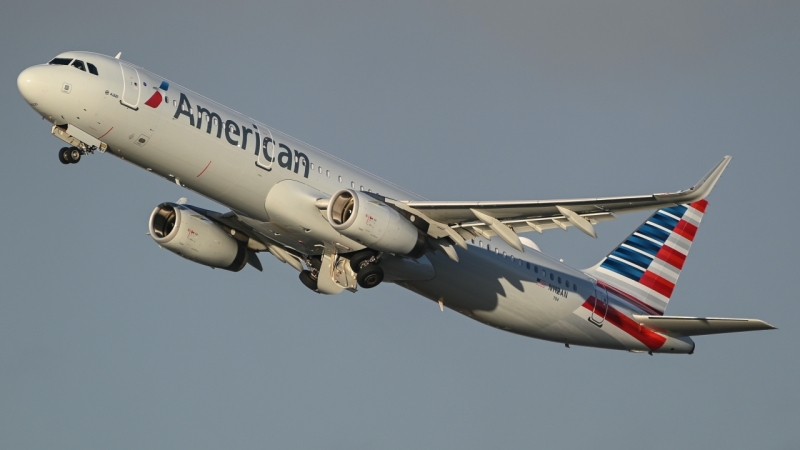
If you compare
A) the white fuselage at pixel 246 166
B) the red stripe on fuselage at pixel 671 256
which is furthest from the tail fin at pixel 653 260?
the white fuselage at pixel 246 166

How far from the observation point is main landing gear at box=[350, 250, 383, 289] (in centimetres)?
3956

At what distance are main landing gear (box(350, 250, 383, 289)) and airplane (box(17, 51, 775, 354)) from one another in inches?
1.9

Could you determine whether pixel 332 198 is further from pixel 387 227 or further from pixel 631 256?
pixel 631 256

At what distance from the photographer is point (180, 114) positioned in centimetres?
3600

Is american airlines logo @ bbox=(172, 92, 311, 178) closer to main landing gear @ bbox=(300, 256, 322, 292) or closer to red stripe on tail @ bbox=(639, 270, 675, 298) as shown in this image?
main landing gear @ bbox=(300, 256, 322, 292)

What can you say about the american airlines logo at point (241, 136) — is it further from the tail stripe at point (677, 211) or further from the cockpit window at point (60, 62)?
the tail stripe at point (677, 211)

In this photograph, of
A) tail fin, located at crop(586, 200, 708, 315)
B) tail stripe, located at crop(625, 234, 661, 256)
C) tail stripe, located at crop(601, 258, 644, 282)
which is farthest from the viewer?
tail stripe, located at crop(625, 234, 661, 256)

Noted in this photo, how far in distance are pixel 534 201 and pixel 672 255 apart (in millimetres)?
18303

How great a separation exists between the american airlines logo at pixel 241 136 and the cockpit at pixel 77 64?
208 cm

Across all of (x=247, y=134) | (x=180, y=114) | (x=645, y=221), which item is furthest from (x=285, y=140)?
(x=645, y=221)

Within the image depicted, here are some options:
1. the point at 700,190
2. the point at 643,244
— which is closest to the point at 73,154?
the point at 700,190

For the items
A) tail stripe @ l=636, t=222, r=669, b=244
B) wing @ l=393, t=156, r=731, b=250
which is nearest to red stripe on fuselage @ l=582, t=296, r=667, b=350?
tail stripe @ l=636, t=222, r=669, b=244

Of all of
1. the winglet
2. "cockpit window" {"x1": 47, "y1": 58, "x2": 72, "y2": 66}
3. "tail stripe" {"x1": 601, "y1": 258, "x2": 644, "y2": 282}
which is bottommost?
"cockpit window" {"x1": 47, "y1": 58, "x2": 72, "y2": 66}

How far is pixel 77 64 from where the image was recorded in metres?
35.2
